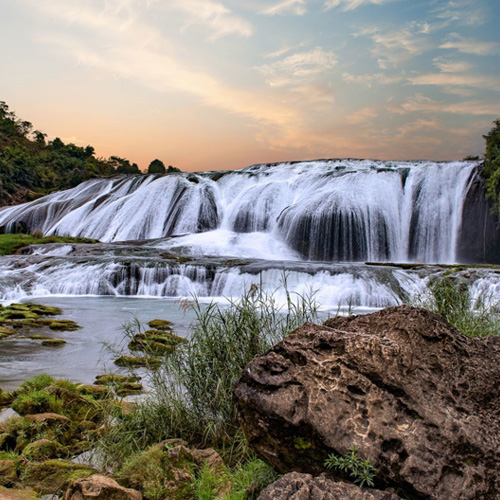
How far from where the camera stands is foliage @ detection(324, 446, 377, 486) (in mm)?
2551

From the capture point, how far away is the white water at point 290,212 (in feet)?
88.4

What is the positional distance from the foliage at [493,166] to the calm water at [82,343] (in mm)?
19456

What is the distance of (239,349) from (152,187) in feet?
108

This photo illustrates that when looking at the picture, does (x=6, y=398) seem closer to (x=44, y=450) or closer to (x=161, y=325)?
(x=44, y=450)

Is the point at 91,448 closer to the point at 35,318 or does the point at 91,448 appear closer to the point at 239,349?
the point at 239,349

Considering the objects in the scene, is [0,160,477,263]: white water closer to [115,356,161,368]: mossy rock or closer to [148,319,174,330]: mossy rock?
[148,319,174,330]: mossy rock

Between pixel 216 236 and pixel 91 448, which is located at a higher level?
pixel 216 236

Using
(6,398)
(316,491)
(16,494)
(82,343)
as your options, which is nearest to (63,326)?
(82,343)

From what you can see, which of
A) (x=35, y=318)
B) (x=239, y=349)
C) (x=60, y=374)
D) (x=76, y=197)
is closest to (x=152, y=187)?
(x=76, y=197)

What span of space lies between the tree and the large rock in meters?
65.5

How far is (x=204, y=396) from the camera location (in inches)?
194

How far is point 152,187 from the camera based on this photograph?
36531 millimetres

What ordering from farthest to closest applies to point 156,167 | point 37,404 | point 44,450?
point 156,167 → point 37,404 → point 44,450

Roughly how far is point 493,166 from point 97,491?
2846cm
